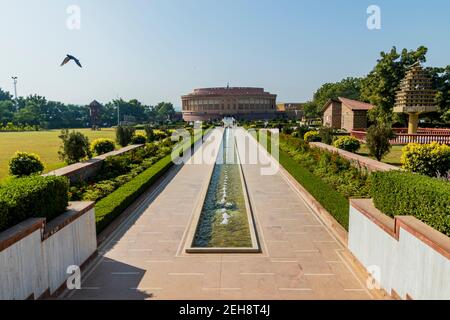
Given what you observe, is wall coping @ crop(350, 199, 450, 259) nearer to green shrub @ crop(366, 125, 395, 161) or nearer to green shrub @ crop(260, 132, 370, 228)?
green shrub @ crop(260, 132, 370, 228)

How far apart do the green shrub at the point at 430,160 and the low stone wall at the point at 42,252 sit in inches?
389

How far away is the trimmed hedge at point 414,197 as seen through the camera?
4.36 meters

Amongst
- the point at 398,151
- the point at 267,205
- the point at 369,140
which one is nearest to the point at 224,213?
the point at 267,205

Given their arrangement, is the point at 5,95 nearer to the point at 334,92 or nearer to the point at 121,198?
the point at 334,92

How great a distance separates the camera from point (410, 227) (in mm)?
4363

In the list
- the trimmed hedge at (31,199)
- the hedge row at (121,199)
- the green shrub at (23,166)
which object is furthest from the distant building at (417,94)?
the trimmed hedge at (31,199)

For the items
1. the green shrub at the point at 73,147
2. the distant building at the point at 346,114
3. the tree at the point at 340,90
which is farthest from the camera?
the tree at the point at 340,90

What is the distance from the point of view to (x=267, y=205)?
10.1 metres

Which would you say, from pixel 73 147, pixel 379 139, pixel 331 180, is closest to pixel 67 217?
pixel 331 180

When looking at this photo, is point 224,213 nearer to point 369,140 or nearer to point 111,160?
point 111,160

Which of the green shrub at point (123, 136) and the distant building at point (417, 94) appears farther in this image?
the distant building at point (417, 94)

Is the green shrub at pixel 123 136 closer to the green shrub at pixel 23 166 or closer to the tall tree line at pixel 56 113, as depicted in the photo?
the green shrub at pixel 23 166

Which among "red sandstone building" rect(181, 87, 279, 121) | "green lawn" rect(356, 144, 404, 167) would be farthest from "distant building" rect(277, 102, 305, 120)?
"green lawn" rect(356, 144, 404, 167)

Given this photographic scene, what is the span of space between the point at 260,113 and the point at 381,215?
3601 inches
